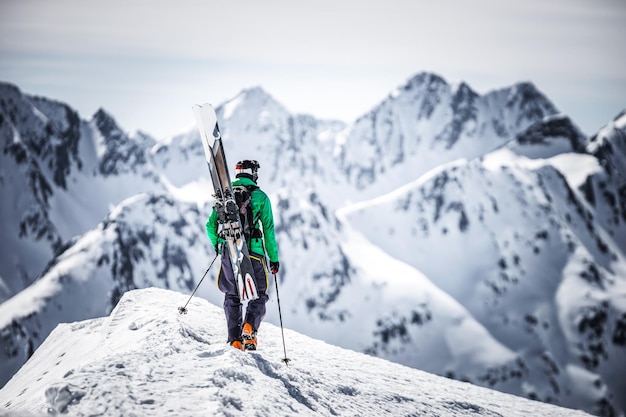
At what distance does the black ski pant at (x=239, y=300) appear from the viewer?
947 centimetres

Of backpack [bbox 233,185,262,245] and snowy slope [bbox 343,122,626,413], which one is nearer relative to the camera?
backpack [bbox 233,185,262,245]

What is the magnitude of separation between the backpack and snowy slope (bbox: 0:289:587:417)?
85.1 inches

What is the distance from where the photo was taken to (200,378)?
287 inches

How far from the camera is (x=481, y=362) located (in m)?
155

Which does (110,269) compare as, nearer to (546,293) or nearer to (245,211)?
(546,293)

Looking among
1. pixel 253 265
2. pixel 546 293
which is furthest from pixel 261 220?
pixel 546 293

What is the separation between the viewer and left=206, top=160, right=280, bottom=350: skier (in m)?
9.45

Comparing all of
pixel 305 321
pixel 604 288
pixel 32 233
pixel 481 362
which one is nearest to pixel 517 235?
pixel 604 288

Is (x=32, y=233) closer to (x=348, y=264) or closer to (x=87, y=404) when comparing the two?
(x=348, y=264)

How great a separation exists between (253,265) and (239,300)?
711 millimetres

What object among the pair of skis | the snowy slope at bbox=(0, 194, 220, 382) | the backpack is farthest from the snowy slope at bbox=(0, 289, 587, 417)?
the snowy slope at bbox=(0, 194, 220, 382)

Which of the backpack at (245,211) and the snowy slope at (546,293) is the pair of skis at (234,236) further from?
the snowy slope at (546,293)

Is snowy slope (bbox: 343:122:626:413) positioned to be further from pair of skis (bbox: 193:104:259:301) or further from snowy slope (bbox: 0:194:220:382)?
pair of skis (bbox: 193:104:259:301)

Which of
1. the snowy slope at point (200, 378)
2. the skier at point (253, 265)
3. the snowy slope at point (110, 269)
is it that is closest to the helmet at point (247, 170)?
the skier at point (253, 265)
